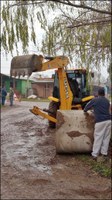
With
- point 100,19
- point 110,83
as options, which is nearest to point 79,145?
point 110,83

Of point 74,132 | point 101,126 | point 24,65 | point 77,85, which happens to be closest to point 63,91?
point 77,85

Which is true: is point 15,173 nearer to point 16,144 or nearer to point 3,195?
point 3,195

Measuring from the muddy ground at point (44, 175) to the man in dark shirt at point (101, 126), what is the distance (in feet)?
1.86

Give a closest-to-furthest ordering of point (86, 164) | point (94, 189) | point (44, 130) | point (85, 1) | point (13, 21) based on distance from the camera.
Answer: point (13, 21), point (85, 1), point (94, 189), point (86, 164), point (44, 130)

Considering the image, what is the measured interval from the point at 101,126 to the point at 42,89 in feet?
146

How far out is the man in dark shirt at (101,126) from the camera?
29.8ft

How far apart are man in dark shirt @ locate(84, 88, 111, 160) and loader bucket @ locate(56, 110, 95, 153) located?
36 centimetres

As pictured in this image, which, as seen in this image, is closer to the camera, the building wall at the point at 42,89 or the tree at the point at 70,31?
the tree at the point at 70,31

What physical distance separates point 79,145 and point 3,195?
330cm

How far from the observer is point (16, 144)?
11.5 meters

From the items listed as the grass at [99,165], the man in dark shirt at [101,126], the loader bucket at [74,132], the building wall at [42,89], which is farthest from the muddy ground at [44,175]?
the building wall at [42,89]

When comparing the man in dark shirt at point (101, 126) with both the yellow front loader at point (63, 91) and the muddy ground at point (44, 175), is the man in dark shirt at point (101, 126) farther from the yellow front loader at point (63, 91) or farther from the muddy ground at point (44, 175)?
the muddy ground at point (44, 175)

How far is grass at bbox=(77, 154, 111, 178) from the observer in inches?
318

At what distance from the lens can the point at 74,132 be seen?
952 cm
